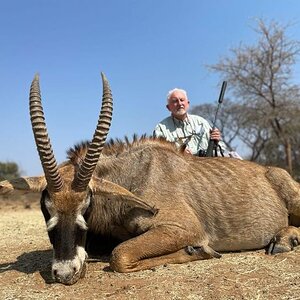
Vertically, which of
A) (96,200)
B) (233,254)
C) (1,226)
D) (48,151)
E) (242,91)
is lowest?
(1,226)

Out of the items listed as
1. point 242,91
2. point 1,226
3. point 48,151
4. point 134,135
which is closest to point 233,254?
point 134,135

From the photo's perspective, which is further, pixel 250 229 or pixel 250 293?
pixel 250 229

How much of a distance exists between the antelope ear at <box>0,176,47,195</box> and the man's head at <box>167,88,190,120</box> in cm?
356

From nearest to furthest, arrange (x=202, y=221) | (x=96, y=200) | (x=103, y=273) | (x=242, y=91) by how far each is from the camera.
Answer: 1. (x=103, y=273)
2. (x=96, y=200)
3. (x=202, y=221)
4. (x=242, y=91)

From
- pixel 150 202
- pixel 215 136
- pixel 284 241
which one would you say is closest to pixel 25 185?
pixel 150 202

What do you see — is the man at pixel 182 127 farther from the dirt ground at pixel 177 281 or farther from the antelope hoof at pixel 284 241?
the dirt ground at pixel 177 281

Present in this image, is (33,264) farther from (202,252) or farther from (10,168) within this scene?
(10,168)

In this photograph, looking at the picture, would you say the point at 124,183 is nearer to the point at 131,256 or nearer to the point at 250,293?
the point at 131,256

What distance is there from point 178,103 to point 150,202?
3.19 metres

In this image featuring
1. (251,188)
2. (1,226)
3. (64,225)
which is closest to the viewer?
(64,225)

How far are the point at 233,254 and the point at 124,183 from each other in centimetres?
145

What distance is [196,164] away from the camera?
20.1ft

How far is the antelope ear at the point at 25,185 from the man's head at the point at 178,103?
11.7 ft

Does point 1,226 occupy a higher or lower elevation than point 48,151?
lower
